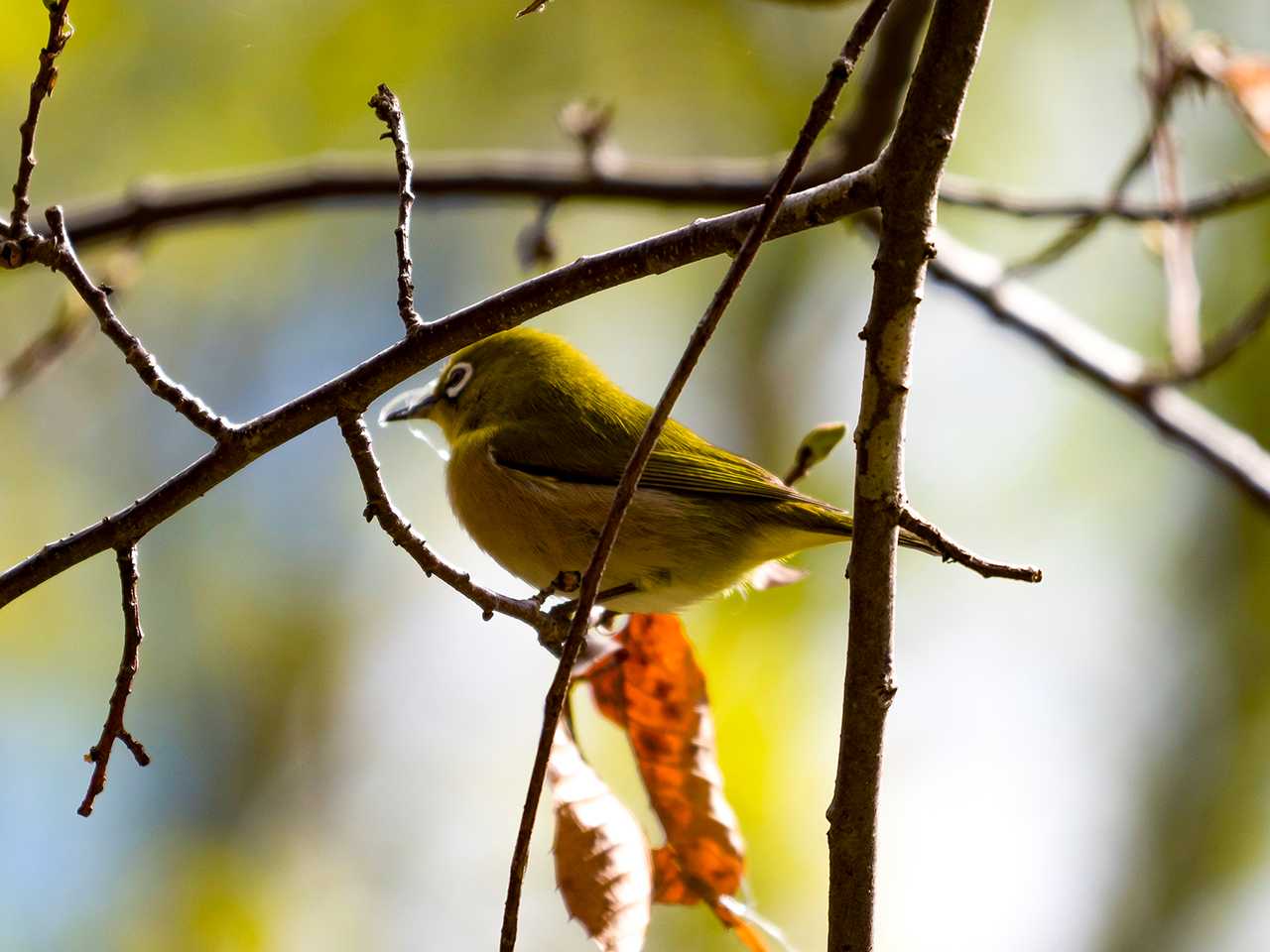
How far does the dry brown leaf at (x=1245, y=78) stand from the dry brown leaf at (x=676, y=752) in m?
2.74

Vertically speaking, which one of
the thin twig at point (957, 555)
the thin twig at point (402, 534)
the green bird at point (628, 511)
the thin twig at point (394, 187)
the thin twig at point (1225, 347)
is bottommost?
the thin twig at point (957, 555)

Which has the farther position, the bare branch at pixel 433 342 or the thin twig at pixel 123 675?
the thin twig at pixel 123 675

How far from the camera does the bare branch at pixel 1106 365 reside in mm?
5203

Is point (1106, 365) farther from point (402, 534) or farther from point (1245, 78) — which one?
point (402, 534)

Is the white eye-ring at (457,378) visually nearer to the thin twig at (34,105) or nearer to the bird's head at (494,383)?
the bird's head at (494,383)

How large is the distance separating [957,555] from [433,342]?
110 cm

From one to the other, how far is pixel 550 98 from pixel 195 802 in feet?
19.8

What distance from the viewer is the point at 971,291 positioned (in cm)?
557

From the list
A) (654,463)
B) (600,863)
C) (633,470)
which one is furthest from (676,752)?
(633,470)

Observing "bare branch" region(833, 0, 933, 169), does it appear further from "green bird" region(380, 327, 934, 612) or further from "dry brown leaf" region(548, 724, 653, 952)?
"dry brown leaf" region(548, 724, 653, 952)

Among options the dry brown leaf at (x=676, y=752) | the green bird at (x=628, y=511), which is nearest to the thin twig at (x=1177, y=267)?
the green bird at (x=628, y=511)

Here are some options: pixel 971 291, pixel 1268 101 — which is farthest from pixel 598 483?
pixel 1268 101

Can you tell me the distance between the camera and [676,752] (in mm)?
3408

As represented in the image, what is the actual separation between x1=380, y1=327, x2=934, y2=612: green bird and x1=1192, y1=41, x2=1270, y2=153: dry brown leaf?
2062 mm
